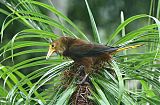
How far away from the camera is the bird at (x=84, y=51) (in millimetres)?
1323

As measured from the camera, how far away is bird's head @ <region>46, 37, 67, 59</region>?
4.46 feet

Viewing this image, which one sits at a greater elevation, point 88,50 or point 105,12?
point 105,12

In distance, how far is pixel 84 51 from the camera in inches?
53.5

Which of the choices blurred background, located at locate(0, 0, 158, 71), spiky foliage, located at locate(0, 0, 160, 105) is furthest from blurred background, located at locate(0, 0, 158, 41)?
spiky foliage, located at locate(0, 0, 160, 105)

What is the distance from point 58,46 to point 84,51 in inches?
2.4

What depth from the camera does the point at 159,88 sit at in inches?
52.3

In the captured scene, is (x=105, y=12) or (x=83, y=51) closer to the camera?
(x=83, y=51)

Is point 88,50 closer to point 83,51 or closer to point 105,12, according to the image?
point 83,51

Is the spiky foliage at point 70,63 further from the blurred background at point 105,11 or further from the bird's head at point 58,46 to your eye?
the blurred background at point 105,11

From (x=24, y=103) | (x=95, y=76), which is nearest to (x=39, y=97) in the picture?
(x=24, y=103)

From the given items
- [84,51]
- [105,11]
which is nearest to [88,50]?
[84,51]

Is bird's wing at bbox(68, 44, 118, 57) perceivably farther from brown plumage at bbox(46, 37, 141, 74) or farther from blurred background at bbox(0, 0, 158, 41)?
blurred background at bbox(0, 0, 158, 41)

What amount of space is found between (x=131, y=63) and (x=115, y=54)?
0.14 ft

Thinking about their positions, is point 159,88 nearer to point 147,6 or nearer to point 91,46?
point 91,46
